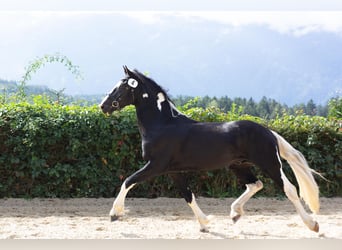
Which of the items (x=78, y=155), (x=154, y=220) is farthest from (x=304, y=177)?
(x=78, y=155)

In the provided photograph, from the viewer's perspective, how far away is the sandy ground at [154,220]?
4676mm

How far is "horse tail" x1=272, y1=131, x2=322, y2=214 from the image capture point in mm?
4695

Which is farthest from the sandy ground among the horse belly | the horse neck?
the horse neck

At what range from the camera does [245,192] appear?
16.2ft

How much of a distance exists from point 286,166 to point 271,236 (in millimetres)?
2374

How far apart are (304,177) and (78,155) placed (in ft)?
10.6

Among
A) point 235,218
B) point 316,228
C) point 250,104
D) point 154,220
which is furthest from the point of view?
point 250,104

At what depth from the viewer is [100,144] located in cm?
657

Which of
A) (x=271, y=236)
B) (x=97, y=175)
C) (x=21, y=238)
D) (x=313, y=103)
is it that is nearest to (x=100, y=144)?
(x=97, y=175)

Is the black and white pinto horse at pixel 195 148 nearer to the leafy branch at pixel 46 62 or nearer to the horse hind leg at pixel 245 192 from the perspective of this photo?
the horse hind leg at pixel 245 192

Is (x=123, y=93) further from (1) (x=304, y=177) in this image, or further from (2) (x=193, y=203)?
(1) (x=304, y=177)

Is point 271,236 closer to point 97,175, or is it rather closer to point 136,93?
point 136,93

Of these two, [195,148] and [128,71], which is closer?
[195,148]

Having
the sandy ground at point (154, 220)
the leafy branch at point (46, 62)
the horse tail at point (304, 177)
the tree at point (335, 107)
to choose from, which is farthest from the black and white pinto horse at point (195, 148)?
the tree at point (335, 107)
